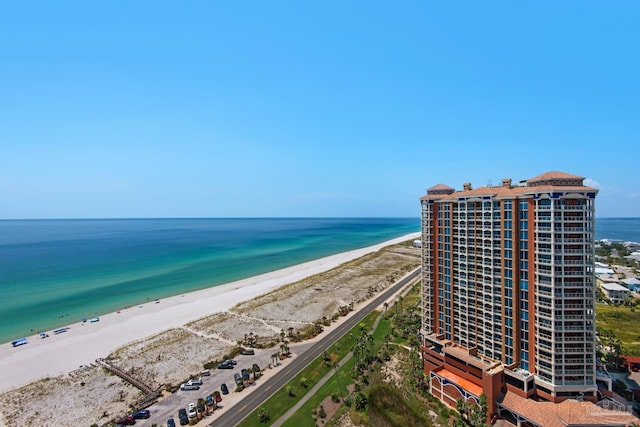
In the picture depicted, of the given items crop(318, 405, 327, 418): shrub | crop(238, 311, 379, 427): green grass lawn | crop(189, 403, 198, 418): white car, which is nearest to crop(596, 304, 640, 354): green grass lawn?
crop(238, 311, 379, 427): green grass lawn

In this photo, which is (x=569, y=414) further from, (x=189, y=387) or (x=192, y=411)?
(x=189, y=387)

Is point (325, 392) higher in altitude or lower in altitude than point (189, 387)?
higher

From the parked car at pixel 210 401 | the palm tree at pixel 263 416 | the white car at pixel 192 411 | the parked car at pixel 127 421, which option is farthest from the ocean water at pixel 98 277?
the palm tree at pixel 263 416

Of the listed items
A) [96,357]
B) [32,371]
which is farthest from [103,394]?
[32,371]

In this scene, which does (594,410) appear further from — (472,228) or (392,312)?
(392,312)

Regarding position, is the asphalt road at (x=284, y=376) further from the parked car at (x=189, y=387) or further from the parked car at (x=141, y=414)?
the parked car at (x=141, y=414)

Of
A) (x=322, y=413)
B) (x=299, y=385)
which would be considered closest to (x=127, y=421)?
(x=299, y=385)
